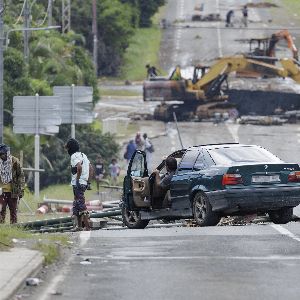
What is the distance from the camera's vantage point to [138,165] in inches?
959

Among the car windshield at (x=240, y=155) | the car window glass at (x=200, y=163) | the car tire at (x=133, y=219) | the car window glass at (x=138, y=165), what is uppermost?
the car windshield at (x=240, y=155)

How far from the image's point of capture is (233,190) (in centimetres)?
2250

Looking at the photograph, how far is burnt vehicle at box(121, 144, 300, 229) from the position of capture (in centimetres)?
2255

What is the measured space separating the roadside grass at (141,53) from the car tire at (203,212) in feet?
224

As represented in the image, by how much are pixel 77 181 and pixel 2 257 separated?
7287 mm

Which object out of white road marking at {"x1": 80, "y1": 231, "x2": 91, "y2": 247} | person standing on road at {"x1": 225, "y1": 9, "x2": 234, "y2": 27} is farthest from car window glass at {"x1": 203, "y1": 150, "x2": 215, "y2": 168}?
person standing on road at {"x1": 225, "y1": 9, "x2": 234, "y2": 27}

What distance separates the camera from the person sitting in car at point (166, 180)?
2388 cm

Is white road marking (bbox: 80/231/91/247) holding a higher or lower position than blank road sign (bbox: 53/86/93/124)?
higher

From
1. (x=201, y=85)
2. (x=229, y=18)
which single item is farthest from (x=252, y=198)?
(x=229, y=18)

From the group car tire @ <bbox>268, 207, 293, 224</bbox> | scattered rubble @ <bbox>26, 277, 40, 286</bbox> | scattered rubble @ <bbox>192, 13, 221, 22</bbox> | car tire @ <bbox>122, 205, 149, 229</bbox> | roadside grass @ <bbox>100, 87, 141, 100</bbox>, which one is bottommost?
roadside grass @ <bbox>100, 87, 141, 100</bbox>

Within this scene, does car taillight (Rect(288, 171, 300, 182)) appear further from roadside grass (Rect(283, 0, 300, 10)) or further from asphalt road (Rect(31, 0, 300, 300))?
roadside grass (Rect(283, 0, 300, 10))

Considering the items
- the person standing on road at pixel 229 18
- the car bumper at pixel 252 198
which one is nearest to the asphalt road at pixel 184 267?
the car bumper at pixel 252 198

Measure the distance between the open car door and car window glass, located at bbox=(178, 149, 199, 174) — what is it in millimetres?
696

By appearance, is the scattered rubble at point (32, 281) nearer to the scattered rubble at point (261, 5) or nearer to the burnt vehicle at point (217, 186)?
the burnt vehicle at point (217, 186)
